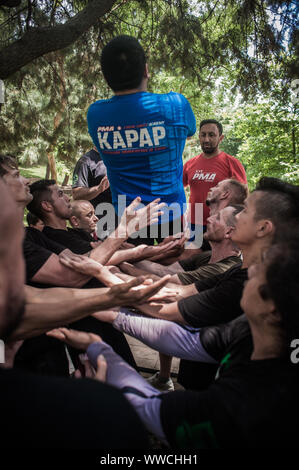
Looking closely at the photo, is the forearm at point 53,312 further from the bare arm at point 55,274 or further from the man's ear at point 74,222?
the man's ear at point 74,222

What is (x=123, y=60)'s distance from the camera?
2.32 metres

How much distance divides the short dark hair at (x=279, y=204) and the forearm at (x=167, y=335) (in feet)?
2.50

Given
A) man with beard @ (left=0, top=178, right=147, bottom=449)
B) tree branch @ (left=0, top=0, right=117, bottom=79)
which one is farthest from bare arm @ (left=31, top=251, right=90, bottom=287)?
tree branch @ (left=0, top=0, right=117, bottom=79)

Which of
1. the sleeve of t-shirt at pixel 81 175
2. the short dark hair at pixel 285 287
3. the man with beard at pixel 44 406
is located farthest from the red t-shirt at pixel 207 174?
the man with beard at pixel 44 406

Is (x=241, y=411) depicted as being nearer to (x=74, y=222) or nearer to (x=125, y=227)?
(x=125, y=227)

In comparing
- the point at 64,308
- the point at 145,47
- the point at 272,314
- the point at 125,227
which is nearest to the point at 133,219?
the point at 125,227

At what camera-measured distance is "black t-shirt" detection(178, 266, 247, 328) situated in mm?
1885

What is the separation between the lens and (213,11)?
4.86 metres

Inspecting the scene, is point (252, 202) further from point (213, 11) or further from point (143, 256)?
point (213, 11)

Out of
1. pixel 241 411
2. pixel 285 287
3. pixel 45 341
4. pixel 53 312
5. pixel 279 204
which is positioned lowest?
pixel 45 341

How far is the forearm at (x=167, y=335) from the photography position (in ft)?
6.01

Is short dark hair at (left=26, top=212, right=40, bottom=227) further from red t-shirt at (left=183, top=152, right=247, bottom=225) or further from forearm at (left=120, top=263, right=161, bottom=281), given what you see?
red t-shirt at (left=183, top=152, right=247, bottom=225)

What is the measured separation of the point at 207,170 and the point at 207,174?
66 millimetres
